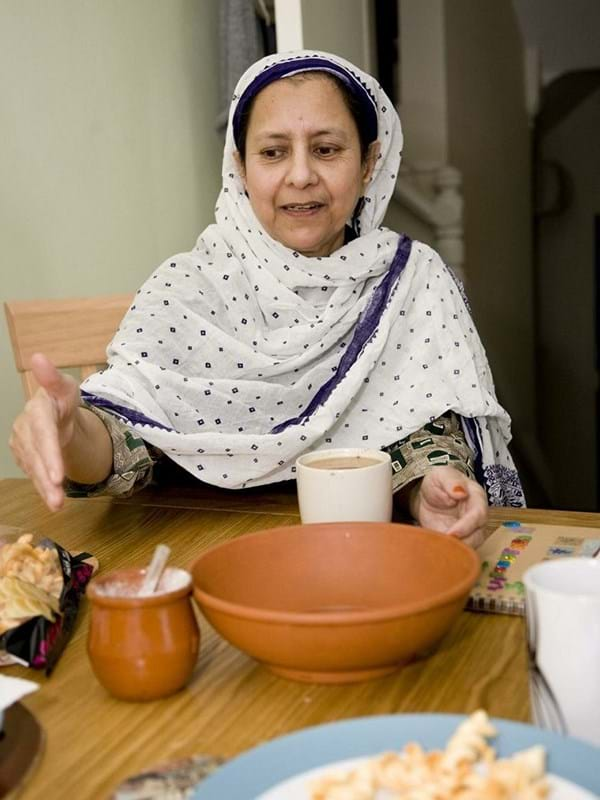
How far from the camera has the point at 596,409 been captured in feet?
18.5

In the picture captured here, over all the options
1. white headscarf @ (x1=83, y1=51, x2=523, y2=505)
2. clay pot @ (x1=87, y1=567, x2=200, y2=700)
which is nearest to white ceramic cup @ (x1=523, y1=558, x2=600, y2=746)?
clay pot @ (x1=87, y1=567, x2=200, y2=700)

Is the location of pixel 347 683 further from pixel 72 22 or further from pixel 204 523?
pixel 72 22

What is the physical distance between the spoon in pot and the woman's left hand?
0.29 m

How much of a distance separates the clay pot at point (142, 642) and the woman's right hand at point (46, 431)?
0.20 m

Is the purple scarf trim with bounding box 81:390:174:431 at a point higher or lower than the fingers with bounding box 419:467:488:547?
higher

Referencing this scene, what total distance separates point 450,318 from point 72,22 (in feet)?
4.40

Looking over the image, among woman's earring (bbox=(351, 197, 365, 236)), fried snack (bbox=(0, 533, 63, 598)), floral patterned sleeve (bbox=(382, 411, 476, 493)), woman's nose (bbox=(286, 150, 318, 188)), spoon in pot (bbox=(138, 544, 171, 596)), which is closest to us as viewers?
spoon in pot (bbox=(138, 544, 171, 596))

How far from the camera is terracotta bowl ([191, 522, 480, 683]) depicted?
61cm

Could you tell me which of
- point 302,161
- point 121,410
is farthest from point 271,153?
point 121,410

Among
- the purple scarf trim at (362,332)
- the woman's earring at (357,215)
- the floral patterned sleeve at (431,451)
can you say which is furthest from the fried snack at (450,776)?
the woman's earring at (357,215)

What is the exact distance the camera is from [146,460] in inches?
46.5

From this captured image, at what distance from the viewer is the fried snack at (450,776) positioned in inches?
17.0

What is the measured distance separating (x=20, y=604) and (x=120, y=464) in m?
0.43

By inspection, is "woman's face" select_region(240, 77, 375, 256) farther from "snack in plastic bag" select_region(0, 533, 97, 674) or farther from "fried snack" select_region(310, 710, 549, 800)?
"fried snack" select_region(310, 710, 549, 800)
